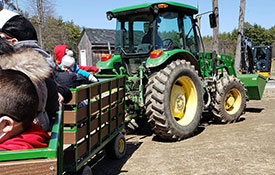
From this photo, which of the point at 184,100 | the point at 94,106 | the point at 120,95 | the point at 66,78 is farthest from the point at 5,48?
the point at 184,100

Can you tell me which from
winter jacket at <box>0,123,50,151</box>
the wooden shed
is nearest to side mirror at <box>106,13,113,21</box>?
winter jacket at <box>0,123,50,151</box>

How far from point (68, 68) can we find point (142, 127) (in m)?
2.77

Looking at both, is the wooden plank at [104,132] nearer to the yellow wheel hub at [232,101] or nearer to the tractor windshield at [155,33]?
the tractor windshield at [155,33]

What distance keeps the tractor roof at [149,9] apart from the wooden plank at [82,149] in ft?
10.3

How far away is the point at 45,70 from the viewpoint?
6.63 ft

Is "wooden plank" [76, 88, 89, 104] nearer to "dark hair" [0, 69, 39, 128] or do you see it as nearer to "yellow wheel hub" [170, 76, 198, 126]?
"dark hair" [0, 69, 39, 128]

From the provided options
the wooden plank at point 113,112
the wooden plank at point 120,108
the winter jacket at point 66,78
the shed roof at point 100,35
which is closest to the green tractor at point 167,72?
the wooden plank at point 120,108

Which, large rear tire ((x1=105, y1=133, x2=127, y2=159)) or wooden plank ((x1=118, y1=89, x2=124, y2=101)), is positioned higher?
wooden plank ((x1=118, y1=89, x2=124, y2=101))

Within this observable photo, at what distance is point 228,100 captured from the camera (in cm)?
704

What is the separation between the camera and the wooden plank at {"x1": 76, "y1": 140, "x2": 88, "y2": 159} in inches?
120

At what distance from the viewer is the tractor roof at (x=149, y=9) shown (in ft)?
18.2

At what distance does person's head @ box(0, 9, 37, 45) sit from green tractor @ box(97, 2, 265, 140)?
292cm

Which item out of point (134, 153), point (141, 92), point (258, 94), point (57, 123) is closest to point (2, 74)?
point (57, 123)

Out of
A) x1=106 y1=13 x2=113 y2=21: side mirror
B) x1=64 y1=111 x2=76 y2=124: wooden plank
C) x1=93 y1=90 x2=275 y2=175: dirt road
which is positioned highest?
x1=106 y1=13 x2=113 y2=21: side mirror
